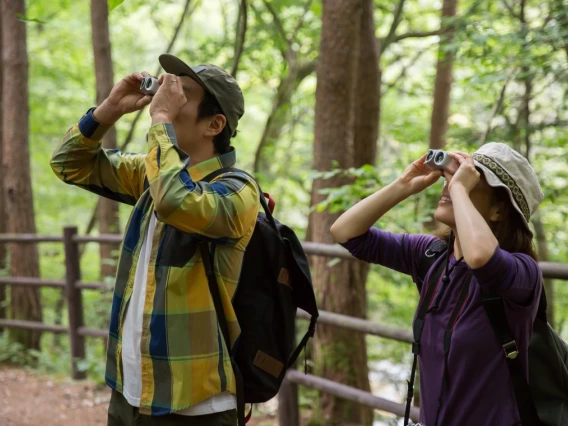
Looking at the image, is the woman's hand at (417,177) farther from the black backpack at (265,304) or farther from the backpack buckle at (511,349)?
the backpack buckle at (511,349)

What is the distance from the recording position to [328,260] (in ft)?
15.3

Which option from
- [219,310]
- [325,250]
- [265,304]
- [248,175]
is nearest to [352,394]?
[325,250]

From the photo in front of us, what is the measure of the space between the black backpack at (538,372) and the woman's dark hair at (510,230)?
20 centimetres

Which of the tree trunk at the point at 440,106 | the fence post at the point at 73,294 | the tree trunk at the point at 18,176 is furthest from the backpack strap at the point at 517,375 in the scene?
the tree trunk at the point at 18,176

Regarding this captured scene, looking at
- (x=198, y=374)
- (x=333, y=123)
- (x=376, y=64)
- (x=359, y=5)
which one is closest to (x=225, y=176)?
(x=198, y=374)

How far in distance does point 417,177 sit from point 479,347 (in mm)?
618

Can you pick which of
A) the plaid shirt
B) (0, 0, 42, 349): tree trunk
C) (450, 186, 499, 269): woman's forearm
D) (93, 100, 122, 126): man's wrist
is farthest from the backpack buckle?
(0, 0, 42, 349): tree trunk

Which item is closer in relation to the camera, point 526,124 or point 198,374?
point 198,374

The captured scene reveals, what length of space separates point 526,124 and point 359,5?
2.14 m

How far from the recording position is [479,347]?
5.65 feet

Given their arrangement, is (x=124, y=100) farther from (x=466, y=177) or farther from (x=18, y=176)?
(x=18, y=176)

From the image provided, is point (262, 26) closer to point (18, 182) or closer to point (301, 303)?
point (18, 182)

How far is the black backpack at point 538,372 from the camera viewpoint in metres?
1.68

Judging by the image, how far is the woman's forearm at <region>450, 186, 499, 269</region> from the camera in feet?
5.29
